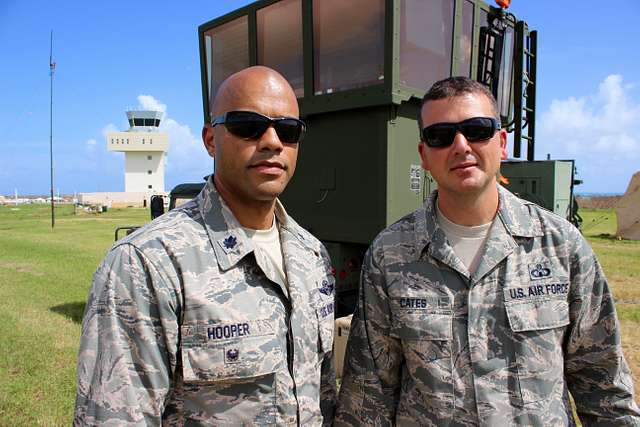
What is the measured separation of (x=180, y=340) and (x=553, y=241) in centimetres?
124

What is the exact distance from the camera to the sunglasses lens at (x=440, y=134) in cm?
161

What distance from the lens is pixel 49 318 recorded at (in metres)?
5.81

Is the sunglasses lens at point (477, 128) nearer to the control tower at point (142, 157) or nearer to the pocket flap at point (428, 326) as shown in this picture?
the pocket flap at point (428, 326)

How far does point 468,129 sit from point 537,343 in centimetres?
74

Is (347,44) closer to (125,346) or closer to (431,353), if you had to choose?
(431,353)

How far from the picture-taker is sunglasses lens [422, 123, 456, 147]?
5.27 ft

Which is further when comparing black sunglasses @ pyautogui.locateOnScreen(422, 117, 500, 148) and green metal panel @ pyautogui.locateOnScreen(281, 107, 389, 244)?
green metal panel @ pyautogui.locateOnScreen(281, 107, 389, 244)

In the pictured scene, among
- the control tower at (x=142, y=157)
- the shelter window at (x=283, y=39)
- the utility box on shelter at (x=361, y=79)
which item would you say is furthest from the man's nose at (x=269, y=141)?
the control tower at (x=142, y=157)

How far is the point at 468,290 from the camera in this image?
5.26 feet

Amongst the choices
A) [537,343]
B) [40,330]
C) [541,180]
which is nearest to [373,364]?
[537,343]

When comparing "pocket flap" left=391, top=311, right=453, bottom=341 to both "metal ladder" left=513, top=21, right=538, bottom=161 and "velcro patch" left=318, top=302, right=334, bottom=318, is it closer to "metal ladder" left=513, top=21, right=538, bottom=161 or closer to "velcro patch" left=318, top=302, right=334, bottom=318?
"velcro patch" left=318, top=302, right=334, bottom=318

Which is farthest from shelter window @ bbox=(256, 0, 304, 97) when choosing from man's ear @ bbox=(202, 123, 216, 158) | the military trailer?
man's ear @ bbox=(202, 123, 216, 158)

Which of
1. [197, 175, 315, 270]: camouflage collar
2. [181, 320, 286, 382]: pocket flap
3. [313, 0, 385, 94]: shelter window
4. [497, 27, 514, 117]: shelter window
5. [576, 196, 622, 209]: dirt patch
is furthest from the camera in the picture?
[576, 196, 622, 209]: dirt patch

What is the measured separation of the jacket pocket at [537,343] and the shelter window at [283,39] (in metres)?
2.84
